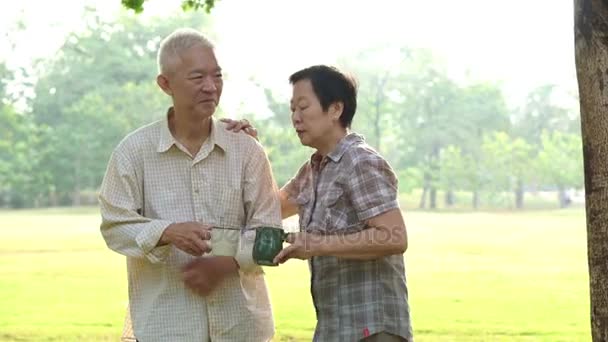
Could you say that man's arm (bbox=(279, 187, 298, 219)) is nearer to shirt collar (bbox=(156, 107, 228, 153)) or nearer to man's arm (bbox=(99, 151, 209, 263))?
shirt collar (bbox=(156, 107, 228, 153))

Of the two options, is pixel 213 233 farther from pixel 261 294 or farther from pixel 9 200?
pixel 9 200

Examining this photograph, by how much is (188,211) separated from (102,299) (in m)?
8.72

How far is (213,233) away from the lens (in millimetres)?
2215

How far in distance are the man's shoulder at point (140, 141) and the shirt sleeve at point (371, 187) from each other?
47cm

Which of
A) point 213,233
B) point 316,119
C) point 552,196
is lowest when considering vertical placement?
point 552,196

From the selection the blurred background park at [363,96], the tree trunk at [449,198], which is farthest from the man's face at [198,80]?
the tree trunk at [449,198]

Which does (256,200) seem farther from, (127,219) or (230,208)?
(127,219)

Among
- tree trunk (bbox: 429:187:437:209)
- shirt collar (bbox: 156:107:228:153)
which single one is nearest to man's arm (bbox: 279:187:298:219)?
shirt collar (bbox: 156:107:228:153)

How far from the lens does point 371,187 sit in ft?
6.82

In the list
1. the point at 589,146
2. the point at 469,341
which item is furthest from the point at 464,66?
the point at 589,146

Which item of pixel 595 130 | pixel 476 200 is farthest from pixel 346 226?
pixel 476 200

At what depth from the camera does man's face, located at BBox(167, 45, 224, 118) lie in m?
2.22

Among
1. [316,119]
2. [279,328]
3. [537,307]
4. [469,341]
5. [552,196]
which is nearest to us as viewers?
[316,119]

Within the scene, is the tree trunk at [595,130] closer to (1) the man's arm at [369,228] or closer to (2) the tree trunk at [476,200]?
(1) the man's arm at [369,228]
